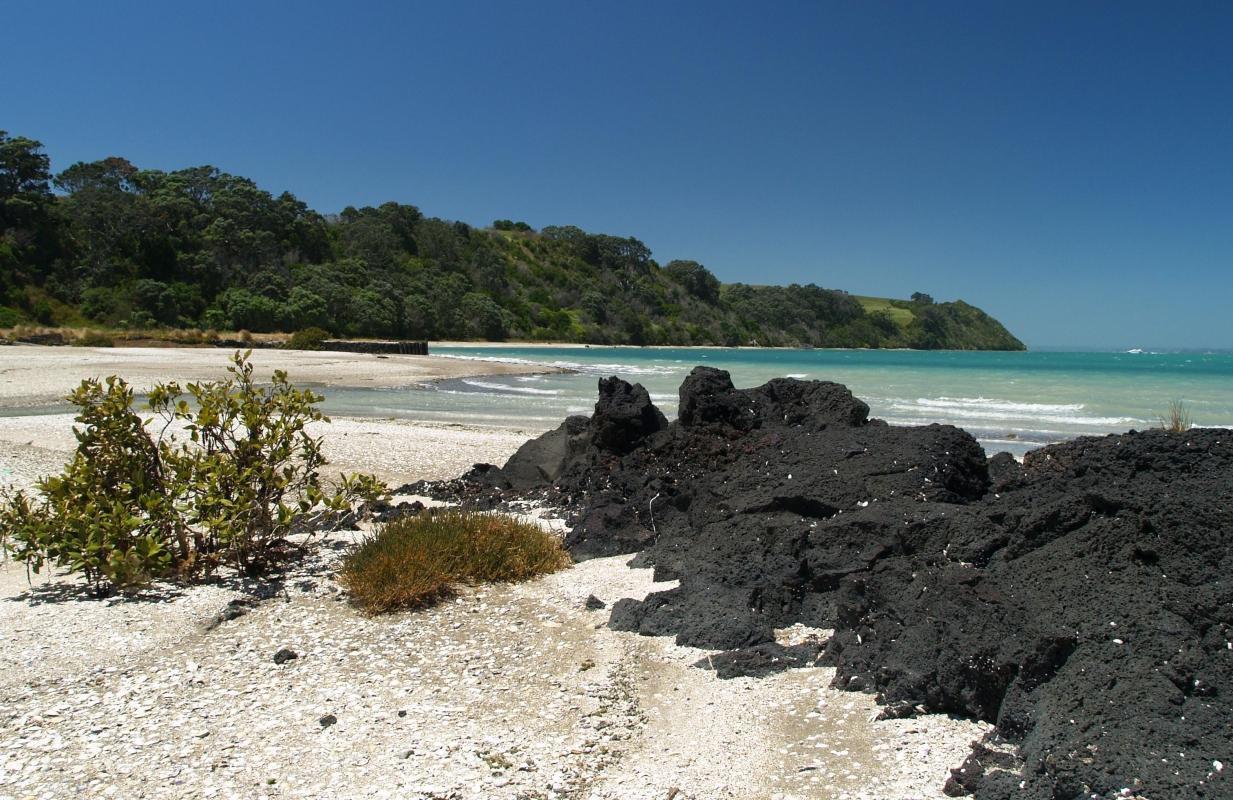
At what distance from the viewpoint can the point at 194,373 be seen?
106 feet

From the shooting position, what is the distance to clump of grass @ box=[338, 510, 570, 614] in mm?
5371

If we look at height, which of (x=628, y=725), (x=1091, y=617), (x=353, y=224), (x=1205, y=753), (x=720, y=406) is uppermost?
(x=353, y=224)

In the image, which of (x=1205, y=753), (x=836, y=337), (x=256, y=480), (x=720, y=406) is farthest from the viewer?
(x=836, y=337)

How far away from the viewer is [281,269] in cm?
7894

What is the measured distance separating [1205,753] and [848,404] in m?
5.22

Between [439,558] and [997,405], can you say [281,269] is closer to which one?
[997,405]

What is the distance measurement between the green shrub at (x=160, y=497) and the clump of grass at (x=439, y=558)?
59cm

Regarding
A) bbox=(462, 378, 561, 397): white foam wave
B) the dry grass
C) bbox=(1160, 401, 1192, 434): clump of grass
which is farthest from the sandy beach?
the dry grass

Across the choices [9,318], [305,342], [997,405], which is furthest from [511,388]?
[9,318]

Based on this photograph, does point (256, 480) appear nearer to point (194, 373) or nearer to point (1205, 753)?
point (1205, 753)

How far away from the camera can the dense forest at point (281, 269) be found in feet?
216

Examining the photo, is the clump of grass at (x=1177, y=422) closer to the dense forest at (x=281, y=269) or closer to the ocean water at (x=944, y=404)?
the ocean water at (x=944, y=404)

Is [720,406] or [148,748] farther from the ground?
[720,406]

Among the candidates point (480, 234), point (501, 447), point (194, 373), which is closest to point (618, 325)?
point (480, 234)
